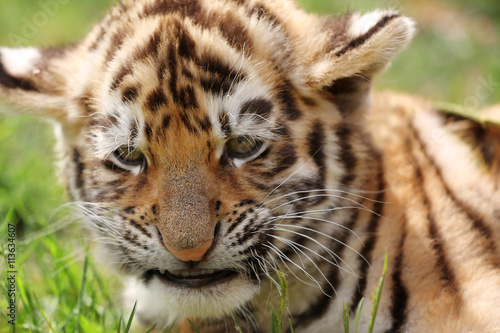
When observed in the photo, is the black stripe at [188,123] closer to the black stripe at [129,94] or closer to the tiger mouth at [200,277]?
the black stripe at [129,94]

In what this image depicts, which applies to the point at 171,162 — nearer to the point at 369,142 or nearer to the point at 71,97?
the point at 71,97

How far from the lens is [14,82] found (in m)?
2.83

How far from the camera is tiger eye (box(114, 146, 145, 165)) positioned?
2.45 m

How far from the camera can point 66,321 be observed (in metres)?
2.91

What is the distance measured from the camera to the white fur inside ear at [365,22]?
8.37 ft

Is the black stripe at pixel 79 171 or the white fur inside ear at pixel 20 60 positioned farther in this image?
the white fur inside ear at pixel 20 60

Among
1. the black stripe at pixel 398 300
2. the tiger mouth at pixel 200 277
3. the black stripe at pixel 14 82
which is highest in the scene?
the black stripe at pixel 14 82

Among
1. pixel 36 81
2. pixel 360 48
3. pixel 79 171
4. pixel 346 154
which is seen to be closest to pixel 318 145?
pixel 346 154

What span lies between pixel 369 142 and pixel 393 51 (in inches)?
20.3

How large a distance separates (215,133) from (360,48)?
2.36 ft

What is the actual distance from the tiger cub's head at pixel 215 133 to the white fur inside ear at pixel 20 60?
163 mm

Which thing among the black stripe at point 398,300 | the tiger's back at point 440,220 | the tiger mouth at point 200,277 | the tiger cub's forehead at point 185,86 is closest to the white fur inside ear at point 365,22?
the tiger cub's forehead at point 185,86

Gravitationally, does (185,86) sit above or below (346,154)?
above

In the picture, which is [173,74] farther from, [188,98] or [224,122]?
[224,122]
